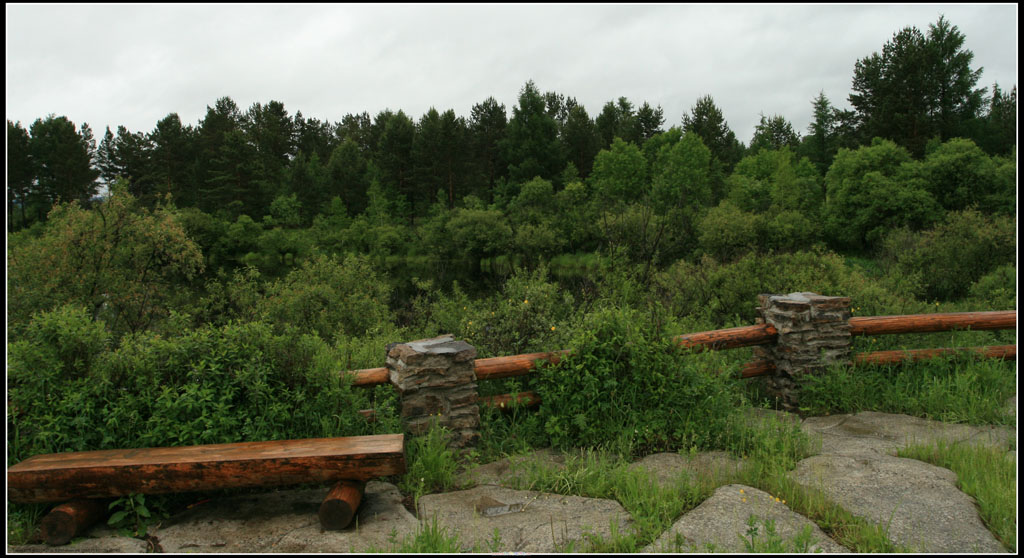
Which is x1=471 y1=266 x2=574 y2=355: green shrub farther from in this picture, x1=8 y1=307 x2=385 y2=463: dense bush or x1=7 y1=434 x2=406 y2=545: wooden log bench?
x1=7 y1=434 x2=406 y2=545: wooden log bench

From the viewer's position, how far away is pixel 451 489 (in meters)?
3.62

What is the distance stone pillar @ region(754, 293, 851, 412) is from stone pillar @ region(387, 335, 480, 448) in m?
3.17

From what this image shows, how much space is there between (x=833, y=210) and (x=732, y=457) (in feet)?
108

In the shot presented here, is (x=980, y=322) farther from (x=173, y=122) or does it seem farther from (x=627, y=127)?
(x=173, y=122)

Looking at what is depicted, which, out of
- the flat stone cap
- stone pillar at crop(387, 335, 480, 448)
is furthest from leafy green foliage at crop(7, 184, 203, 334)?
stone pillar at crop(387, 335, 480, 448)

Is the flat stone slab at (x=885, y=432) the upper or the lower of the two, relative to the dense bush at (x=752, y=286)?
lower

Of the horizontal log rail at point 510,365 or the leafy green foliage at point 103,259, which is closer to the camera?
the horizontal log rail at point 510,365

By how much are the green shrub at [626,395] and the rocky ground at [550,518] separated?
0.45 meters

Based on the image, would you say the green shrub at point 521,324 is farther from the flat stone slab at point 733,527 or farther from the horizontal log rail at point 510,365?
the flat stone slab at point 733,527

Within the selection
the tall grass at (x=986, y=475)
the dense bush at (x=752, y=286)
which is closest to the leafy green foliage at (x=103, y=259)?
the dense bush at (x=752, y=286)

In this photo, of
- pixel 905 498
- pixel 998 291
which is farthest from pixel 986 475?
pixel 998 291

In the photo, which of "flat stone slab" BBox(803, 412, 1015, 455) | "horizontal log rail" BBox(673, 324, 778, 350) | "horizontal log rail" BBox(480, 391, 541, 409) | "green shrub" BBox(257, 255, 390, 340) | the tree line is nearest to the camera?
"flat stone slab" BBox(803, 412, 1015, 455)

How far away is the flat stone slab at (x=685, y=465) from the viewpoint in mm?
3553

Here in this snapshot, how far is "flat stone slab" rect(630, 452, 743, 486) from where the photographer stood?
3.55m
